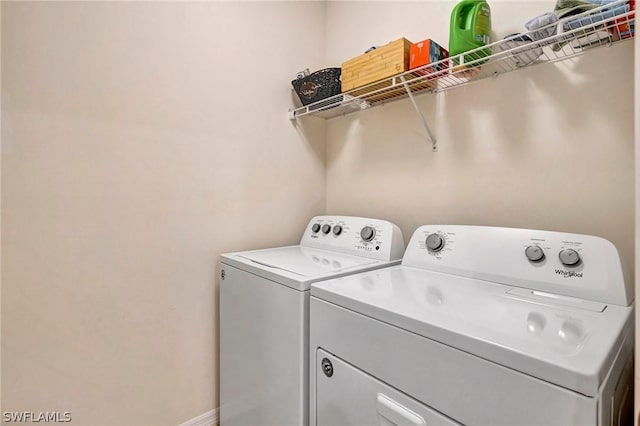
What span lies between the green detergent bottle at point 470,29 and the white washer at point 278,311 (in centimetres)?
71

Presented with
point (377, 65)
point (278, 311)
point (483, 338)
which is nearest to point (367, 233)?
point (278, 311)

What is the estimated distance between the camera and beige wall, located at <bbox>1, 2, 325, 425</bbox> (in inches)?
42.4

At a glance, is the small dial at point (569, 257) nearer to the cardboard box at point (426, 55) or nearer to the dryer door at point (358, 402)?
the dryer door at point (358, 402)

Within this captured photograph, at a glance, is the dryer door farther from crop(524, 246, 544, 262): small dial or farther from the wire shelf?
the wire shelf

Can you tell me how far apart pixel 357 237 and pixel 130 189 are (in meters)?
0.96

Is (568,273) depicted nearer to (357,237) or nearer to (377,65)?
(357,237)

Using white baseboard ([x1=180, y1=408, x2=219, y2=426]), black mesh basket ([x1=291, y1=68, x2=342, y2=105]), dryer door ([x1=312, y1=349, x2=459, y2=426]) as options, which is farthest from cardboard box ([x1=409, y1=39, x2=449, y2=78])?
white baseboard ([x1=180, y1=408, x2=219, y2=426])

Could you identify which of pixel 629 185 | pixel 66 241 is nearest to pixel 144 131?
pixel 66 241

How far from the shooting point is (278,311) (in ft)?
3.47

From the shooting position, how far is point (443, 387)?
0.64 metres

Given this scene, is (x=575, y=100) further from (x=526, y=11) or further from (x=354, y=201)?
(x=354, y=201)

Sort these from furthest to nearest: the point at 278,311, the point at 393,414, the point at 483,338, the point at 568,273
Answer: the point at 278,311 → the point at 568,273 → the point at 393,414 → the point at 483,338

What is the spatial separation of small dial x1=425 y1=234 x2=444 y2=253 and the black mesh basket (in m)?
0.85

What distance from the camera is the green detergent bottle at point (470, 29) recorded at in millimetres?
1097
